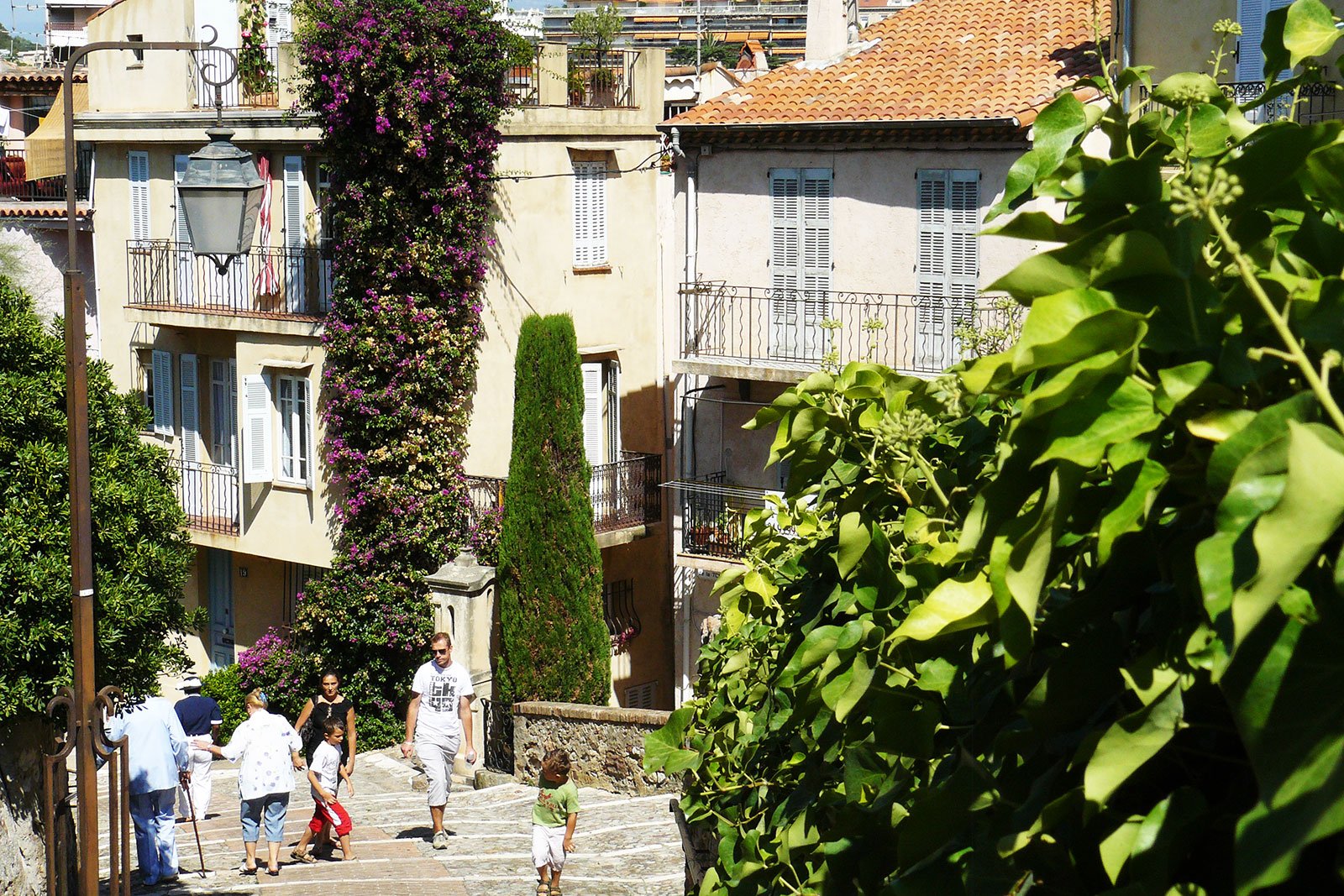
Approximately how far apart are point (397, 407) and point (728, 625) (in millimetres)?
15270

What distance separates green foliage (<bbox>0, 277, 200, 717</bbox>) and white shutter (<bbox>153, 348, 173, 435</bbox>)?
1365 cm

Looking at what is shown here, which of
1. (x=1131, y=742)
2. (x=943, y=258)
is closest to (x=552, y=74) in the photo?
→ (x=943, y=258)

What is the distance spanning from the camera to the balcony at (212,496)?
22.8 metres

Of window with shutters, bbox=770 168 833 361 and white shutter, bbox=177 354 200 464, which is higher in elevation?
window with shutters, bbox=770 168 833 361

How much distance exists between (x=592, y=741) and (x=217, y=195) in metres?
7.44

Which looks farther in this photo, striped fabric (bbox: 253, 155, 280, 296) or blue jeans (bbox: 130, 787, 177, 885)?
striped fabric (bbox: 253, 155, 280, 296)

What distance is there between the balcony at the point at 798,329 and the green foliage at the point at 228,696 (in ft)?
24.6

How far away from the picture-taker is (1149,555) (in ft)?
6.55

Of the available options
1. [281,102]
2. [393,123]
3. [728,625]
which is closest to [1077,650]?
[728,625]

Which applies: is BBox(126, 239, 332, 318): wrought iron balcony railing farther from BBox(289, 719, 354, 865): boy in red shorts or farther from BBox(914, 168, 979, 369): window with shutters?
BBox(289, 719, 354, 865): boy in red shorts

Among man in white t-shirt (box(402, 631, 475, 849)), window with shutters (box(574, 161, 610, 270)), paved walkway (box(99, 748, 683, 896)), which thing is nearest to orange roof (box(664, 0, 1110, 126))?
window with shutters (box(574, 161, 610, 270))

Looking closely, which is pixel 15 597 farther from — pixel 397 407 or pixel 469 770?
pixel 397 407

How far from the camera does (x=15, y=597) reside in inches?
374

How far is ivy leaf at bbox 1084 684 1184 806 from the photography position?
1707 mm
